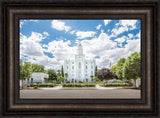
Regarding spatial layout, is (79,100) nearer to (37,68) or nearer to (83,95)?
(83,95)

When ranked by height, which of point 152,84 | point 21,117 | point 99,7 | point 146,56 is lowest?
point 21,117

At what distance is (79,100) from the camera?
1.68 meters

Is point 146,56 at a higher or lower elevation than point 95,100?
higher

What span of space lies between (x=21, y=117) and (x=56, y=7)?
1405 millimetres

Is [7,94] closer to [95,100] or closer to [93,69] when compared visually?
[95,100]

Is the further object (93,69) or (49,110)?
(93,69)

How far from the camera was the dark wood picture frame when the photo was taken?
5.38 ft

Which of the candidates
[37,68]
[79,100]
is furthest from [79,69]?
[79,100]

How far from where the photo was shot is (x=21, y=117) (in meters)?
1.63

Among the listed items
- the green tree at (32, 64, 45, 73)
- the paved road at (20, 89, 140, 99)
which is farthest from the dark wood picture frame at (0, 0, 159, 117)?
the green tree at (32, 64, 45, 73)

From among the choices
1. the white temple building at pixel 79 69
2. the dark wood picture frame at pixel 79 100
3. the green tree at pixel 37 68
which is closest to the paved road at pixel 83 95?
the dark wood picture frame at pixel 79 100

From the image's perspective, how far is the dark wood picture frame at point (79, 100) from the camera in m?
1.64

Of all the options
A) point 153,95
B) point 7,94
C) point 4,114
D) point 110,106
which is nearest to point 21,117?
point 4,114

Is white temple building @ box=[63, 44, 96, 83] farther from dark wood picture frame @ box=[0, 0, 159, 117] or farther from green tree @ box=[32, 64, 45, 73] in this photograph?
dark wood picture frame @ box=[0, 0, 159, 117]
